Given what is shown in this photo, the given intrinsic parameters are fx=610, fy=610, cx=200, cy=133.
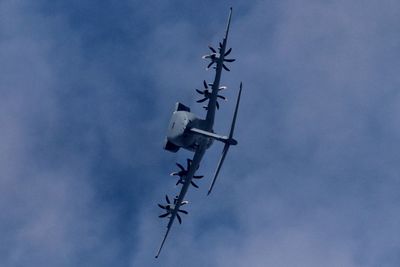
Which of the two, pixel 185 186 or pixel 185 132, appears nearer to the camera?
pixel 185 132

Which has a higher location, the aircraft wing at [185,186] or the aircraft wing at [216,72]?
the aircraft wing at [216,72]

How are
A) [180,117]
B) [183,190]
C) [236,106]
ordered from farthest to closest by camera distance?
[183,190]
[180,117]
[236,106]

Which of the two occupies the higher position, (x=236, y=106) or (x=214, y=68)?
(x=214, y=68)

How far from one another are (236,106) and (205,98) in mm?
23523

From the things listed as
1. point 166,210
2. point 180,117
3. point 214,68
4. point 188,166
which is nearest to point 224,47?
point 214,68

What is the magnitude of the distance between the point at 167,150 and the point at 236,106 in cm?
3047

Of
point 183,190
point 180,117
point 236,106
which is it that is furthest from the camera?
point 183,190

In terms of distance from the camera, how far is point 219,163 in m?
143

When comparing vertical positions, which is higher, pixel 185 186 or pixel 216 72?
pixel 216 72

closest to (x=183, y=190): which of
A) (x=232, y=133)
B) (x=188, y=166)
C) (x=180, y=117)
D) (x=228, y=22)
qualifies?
(x=188, y=166)

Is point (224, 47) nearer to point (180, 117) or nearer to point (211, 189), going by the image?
point (180, 117)

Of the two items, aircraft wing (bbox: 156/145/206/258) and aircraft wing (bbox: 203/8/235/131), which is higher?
aircraft wing (bbox: 203/8/235/131)

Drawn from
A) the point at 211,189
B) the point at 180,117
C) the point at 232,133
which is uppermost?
the point at 180,117

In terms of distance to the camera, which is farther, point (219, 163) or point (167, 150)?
point (167, 150)
